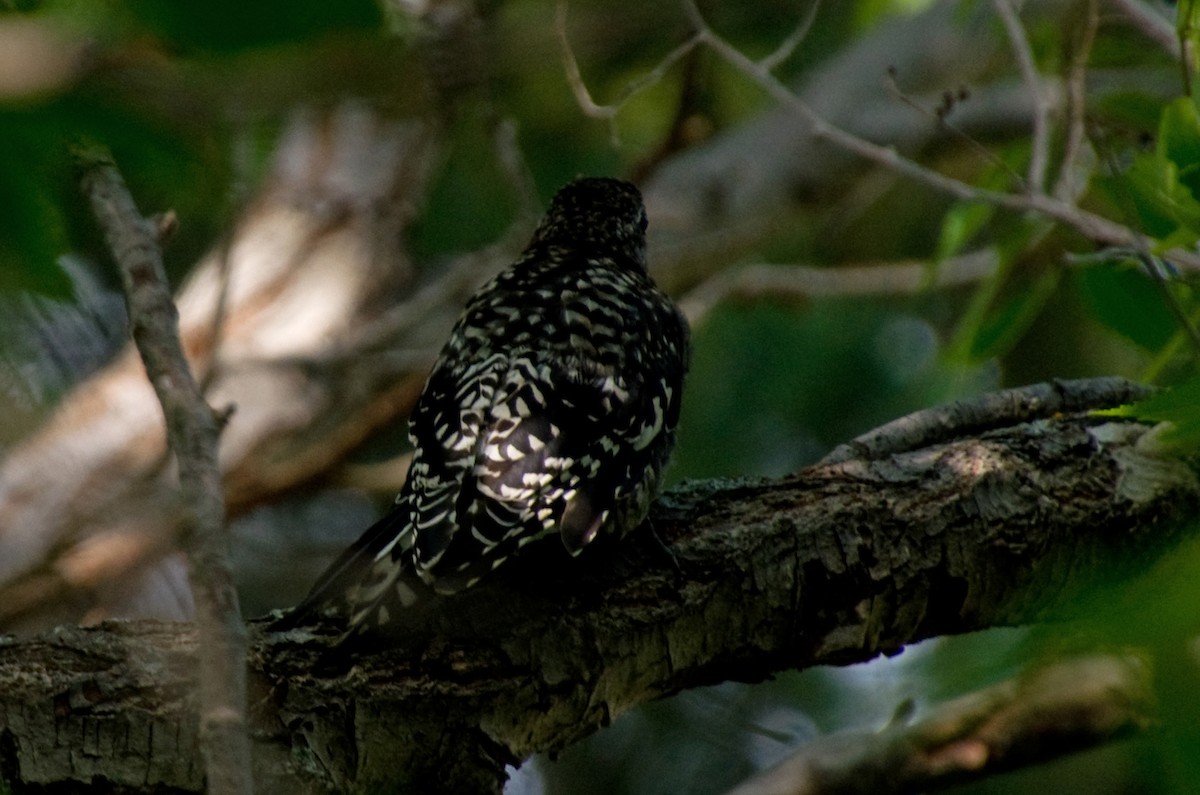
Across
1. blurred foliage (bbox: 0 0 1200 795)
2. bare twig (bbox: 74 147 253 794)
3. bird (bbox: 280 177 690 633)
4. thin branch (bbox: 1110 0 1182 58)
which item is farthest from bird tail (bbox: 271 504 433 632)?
thin branch (bbox: 1110 0 1182 58)

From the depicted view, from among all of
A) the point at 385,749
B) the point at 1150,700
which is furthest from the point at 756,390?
the point at 1150,700

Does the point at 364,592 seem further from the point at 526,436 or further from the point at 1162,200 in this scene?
the point at 1162,200

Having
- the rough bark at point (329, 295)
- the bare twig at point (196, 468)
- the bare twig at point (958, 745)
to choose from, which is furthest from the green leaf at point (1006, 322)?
the bare twig at point (196, 468)

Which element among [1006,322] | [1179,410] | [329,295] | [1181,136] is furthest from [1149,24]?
[329,295]

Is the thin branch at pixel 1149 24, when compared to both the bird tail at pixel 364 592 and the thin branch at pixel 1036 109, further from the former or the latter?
the bird tail at pixel 364 592

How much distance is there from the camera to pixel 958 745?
3234 millimetres

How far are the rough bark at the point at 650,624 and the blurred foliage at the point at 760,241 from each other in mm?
195

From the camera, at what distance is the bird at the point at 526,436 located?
2.44 m

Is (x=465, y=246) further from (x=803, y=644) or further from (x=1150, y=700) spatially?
(x=1150, y=700)

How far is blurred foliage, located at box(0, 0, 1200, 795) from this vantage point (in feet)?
2.96

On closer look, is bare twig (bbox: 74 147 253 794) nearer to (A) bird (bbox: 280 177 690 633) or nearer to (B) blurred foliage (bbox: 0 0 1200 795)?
(B) blurred foliage (bbox: 0 0 1200 795)

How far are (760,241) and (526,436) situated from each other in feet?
12.6

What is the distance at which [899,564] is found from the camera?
8.63 ft

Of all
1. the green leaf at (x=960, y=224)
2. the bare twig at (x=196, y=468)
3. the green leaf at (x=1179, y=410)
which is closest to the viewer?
the bare twig at (x=196, y=468)
